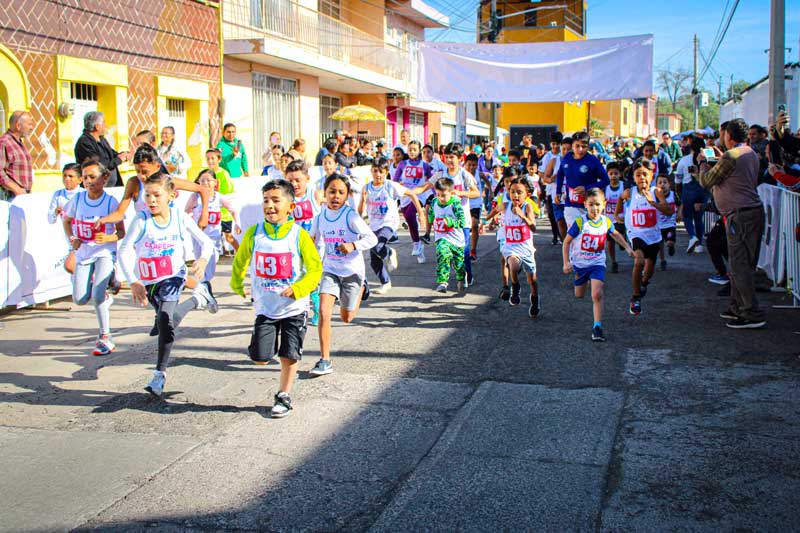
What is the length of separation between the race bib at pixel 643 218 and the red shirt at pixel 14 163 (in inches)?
282

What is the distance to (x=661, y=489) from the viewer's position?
4355mm

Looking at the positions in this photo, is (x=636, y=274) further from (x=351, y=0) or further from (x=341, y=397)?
(x=351, y=0)

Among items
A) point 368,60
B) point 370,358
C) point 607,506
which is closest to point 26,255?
point 370,358

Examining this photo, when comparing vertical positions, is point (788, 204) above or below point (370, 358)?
above

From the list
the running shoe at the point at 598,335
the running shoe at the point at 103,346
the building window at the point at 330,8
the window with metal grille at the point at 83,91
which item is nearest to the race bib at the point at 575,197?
the running shoe at the point at 598,335

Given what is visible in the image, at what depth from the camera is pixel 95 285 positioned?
7.46 m

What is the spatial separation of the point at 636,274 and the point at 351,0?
23.5 metres

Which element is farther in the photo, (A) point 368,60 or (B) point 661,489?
(A) point 368,60

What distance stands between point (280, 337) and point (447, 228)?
4808 mm

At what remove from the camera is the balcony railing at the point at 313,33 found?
2114 centimetres

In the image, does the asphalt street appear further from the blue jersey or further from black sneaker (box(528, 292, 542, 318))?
the blue jersey

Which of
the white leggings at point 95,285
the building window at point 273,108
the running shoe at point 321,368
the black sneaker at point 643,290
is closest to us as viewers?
the running shoe at point 321,368

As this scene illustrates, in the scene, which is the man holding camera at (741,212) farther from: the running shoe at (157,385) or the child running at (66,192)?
the child running at (66,192)

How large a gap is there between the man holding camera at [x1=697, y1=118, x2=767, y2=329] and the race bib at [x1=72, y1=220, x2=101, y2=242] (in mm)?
6077
